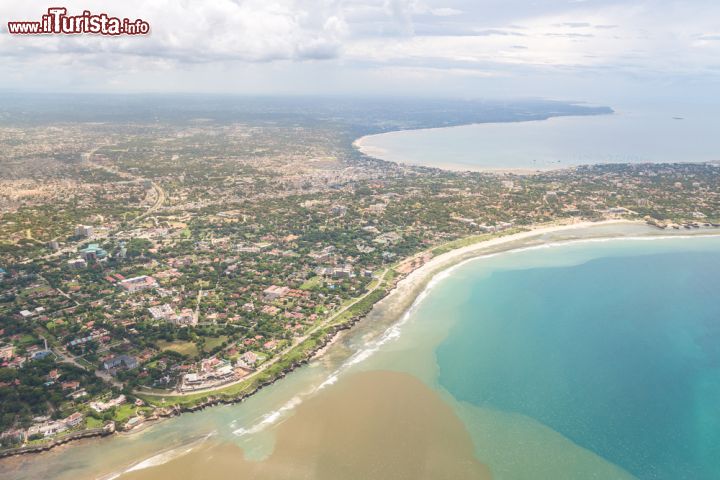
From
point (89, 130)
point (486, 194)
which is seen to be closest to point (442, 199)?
point (486, 194)

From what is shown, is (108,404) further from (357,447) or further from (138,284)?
(138,284)

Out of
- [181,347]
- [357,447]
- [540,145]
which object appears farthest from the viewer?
[540,145]

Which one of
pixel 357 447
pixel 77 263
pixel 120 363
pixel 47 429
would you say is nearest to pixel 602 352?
pixel 357 447

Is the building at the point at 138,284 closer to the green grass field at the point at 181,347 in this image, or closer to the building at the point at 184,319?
the building at the point at 184,319

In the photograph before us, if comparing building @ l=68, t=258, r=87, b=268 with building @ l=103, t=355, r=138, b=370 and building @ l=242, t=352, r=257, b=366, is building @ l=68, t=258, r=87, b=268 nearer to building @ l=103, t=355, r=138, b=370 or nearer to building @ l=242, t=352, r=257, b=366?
building @ l=103, t=355, r=138, b=370

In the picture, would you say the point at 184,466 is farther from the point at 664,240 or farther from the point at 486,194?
the point at 486,194

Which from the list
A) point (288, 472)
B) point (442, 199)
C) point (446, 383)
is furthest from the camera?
point (442, 199)

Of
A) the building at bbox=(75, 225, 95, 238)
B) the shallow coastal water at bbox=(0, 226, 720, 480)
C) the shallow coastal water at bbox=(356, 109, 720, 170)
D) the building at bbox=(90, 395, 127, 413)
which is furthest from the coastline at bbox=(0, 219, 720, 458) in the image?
the shallow coastal water at bbox=(356, 109, 720, 170)
